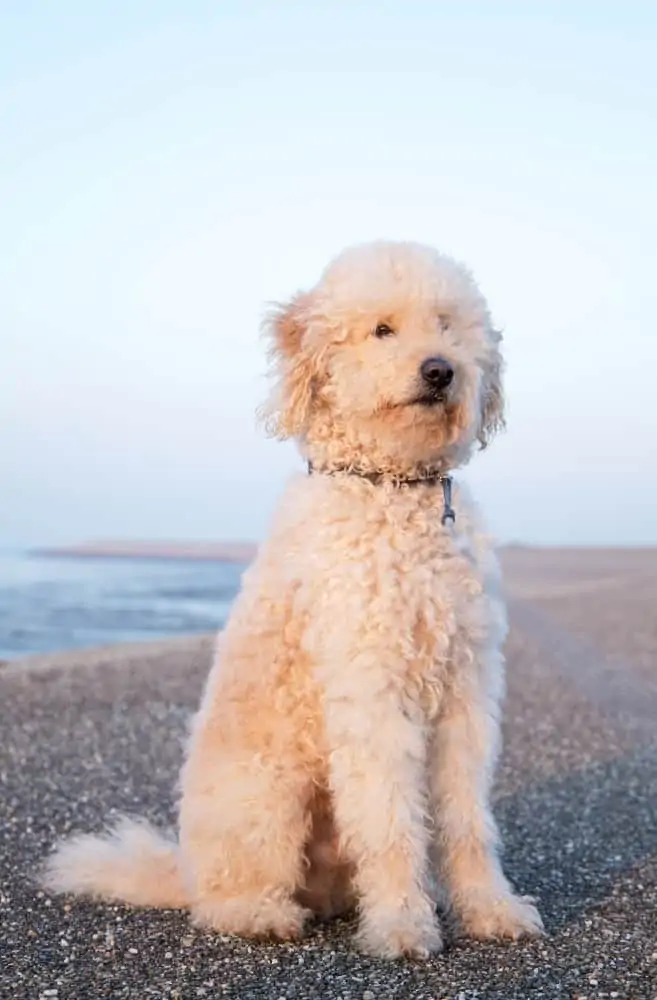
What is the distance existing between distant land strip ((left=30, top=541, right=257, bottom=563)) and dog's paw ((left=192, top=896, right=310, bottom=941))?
43214mm

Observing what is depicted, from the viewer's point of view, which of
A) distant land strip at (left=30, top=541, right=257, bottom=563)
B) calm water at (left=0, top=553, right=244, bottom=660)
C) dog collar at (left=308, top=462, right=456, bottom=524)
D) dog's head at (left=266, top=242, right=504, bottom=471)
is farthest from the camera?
distant land strip at (left=30, top=541, right=257, bottom=563)

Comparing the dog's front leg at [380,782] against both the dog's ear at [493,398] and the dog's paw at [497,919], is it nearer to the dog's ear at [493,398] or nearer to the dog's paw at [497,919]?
the dog's paw at [497,919]

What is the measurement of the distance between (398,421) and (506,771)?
4.37 meters

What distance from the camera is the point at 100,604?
24.2 metres

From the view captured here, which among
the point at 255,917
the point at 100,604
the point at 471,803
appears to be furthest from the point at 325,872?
the point at 100,604

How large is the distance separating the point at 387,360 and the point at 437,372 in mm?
198

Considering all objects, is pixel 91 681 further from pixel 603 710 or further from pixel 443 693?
pixel 443 693

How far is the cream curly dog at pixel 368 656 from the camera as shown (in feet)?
15.3

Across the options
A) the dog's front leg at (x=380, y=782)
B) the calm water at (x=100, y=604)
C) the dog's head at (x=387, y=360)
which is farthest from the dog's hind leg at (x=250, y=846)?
the calm water at (x=100, y=604)

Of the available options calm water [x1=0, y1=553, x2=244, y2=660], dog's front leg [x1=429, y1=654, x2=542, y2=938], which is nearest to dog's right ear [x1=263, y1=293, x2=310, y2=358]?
dog's front leg [x1=429, y1=654, x2=542, y2=938]

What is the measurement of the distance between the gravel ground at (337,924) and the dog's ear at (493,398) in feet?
6.41

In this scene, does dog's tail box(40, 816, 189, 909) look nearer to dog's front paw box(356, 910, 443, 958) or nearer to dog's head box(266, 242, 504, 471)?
dog's front paw box(356, 910, 443, 958)

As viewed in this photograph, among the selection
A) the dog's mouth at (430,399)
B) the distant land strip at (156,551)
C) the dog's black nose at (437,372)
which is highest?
the dog's black nose at (437,372)

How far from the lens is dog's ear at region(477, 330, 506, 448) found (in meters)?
5.17
